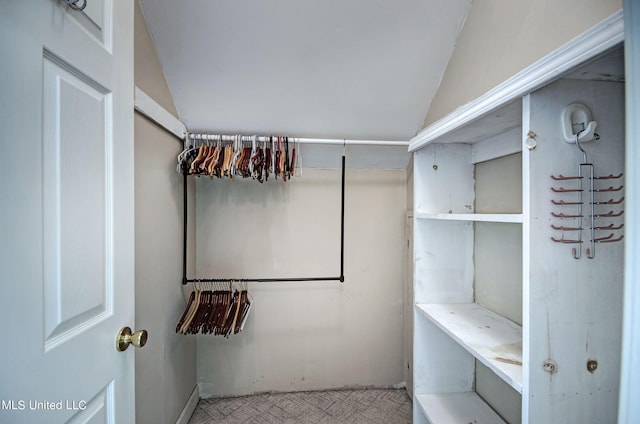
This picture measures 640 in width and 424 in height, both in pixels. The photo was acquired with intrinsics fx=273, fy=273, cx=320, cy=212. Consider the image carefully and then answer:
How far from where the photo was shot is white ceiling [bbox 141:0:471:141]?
55.7 inches

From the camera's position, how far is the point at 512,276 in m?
1.25

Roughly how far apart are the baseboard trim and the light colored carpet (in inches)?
1.4

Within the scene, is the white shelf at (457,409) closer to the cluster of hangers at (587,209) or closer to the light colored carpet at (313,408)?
the light colored carpet at (313,408)

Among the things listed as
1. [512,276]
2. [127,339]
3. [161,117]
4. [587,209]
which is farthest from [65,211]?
[512,276]

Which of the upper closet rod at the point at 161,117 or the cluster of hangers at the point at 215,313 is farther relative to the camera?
the cluster of hangers at the point at 215,313

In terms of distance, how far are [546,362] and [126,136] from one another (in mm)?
1367

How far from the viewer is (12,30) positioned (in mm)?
504

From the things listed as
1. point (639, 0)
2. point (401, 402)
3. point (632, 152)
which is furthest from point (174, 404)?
point (639, 0)

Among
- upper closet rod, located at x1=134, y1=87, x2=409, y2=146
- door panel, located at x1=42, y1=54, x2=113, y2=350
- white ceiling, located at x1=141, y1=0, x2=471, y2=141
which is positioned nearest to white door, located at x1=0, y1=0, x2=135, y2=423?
door panel, located at x1=42, y1=54, x2=113, y2=350

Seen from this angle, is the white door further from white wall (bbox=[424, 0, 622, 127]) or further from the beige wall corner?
white wall (bbox=[424, 0, 622, 127])

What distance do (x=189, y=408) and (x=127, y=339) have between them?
1455 millimetres

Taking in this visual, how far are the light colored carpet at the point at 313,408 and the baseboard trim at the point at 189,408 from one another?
36 millimetres

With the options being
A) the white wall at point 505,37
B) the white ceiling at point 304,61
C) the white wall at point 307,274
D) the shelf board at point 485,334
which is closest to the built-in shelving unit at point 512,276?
the shelf board at point 485,334

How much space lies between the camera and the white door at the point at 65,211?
51cm
